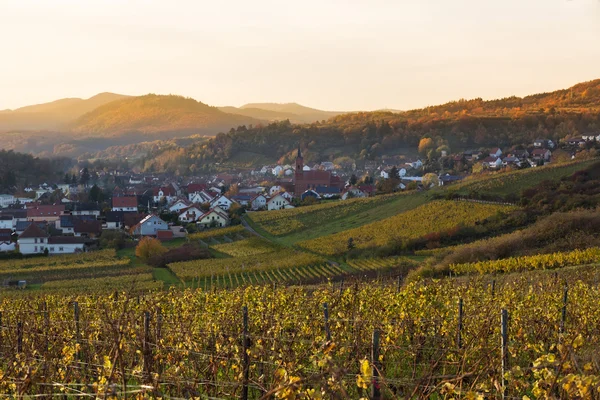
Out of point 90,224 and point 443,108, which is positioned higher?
point 443,108

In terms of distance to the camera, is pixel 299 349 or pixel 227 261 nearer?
pixel 299 349

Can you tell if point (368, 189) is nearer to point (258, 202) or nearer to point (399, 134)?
point (258, 202)

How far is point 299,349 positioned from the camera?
814 centimetres

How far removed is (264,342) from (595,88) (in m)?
153

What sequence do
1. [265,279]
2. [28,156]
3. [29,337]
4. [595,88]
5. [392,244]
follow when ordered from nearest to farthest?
[29,337]
[265,279]
[392,244]
[28,156]
[595,88]

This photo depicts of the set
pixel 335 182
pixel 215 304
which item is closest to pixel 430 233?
pixel 215 304

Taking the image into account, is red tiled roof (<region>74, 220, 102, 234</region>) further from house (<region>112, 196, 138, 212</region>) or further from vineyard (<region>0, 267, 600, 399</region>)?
vineyard (<region>0, 267, 600, 399</region>)

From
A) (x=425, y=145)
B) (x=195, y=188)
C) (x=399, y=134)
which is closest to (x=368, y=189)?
(x=195, y=188)

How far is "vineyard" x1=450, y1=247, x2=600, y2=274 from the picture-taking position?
2223 centimetres

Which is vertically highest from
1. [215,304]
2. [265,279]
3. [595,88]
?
[595,88]

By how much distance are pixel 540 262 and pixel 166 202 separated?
5042cm

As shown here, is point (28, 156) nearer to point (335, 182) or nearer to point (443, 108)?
point (335, 182)

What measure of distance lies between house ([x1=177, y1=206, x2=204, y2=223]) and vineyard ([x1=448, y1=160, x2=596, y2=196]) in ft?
67.0

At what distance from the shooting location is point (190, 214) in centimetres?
5291
